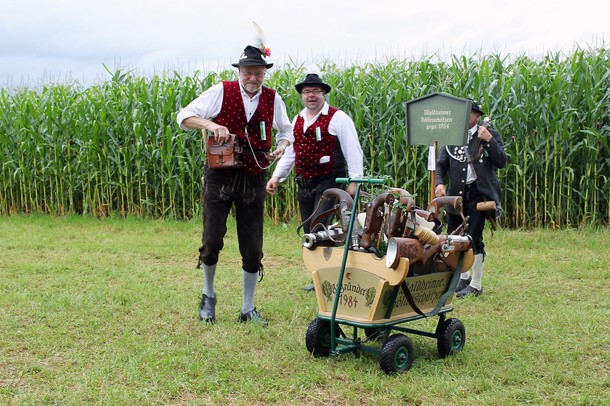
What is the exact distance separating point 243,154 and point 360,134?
590 cm

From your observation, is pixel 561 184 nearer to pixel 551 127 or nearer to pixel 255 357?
pixel 551 127

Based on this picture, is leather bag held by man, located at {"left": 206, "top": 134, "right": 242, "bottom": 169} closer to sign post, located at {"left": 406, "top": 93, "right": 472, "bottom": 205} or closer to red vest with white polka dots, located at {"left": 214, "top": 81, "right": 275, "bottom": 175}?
red vest with white polka dots, located at {"left": 214, "top": 81, "right": 275, "bottom": 175}

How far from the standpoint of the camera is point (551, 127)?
10523 mm

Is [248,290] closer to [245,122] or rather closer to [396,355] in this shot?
[245,122]

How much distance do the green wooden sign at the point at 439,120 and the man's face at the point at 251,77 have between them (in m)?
1.54

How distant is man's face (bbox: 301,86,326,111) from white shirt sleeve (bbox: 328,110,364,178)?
19 cm

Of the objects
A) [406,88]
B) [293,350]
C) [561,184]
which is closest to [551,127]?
[561,184]

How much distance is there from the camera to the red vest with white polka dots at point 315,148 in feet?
22.0

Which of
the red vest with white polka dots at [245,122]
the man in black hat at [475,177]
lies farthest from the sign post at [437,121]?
the red vest with white polka dots at [245,122]

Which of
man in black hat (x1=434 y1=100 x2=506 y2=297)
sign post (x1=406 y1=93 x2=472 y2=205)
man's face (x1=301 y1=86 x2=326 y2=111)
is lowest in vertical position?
man in black hat (x1=434 y1=100 x2=506 y2=297)

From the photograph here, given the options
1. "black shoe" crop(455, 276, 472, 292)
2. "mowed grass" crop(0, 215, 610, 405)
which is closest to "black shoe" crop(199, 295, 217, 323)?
"mowed grass" crop(0, 215, 610, 405)

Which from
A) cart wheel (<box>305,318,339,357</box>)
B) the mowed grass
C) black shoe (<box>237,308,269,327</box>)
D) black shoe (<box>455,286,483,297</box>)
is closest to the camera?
the mowed grass

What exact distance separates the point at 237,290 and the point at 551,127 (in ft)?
18.3

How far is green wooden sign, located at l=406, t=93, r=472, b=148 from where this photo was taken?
243 inches
